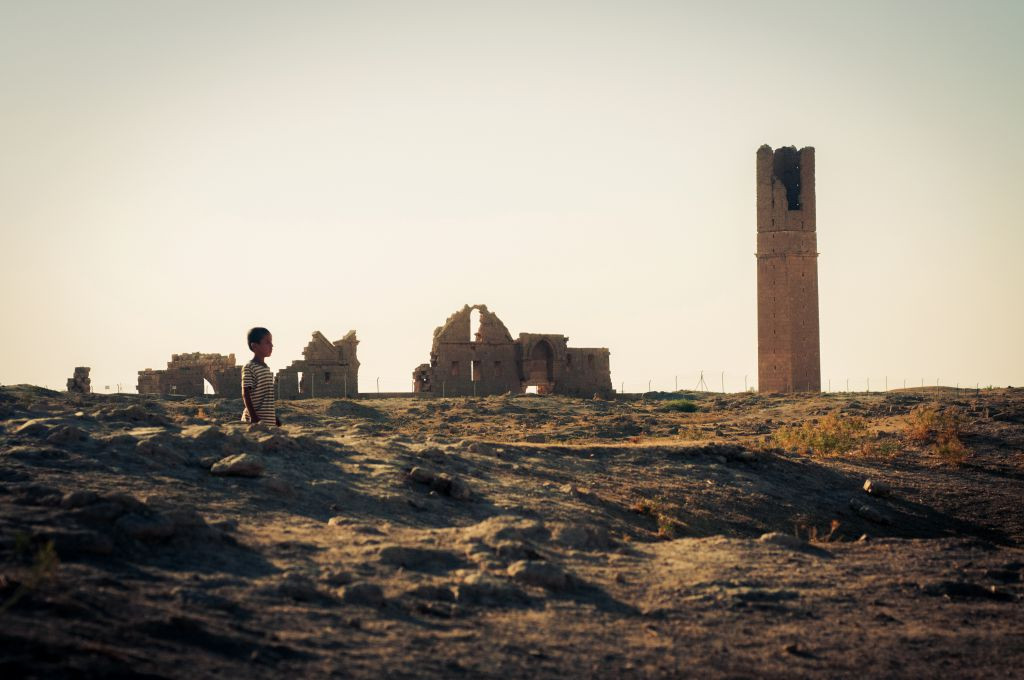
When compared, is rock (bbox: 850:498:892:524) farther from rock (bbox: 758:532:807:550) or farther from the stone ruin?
the stone ruin

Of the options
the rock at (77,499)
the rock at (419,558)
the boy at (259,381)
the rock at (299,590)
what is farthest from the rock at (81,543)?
the boy at (259,381)

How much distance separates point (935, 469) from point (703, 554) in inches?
356

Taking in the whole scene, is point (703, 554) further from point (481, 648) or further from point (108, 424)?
point (108, 424)

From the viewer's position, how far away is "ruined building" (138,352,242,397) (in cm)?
4006

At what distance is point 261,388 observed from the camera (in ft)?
42.6

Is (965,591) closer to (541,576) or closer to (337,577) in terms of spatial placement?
(541,576)

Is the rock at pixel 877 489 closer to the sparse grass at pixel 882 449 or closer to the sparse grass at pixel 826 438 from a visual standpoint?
the sparse grass at pixel 882 449

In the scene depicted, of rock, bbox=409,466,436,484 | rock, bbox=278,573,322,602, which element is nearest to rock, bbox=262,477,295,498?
rock, bbox=409,466,436,484

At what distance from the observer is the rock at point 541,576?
356 inches

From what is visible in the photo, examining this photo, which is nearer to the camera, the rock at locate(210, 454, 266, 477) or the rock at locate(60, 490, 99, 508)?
the rock at locate(60, 490, 99, 508)

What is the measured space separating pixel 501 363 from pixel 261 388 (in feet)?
111

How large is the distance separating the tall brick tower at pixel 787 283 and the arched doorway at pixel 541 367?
11.1 meters

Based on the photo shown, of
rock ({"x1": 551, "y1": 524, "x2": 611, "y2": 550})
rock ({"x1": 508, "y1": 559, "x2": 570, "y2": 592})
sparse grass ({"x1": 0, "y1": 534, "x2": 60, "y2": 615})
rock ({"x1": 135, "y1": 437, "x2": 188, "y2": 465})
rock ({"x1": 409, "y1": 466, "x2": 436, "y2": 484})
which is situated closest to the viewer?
sparse grass ({"x1": 0, "y1": 534, "x2": 60, "y2": 615})

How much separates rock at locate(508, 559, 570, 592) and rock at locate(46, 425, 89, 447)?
16.8 ft
